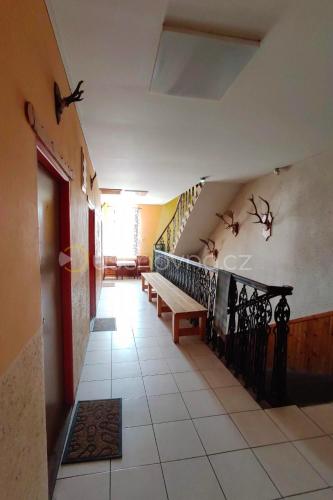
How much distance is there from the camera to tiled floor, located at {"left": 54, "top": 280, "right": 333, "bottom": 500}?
54.6 inches

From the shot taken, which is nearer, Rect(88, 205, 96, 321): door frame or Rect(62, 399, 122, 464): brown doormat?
Rect(62, 399, 122, 464): brown doormat

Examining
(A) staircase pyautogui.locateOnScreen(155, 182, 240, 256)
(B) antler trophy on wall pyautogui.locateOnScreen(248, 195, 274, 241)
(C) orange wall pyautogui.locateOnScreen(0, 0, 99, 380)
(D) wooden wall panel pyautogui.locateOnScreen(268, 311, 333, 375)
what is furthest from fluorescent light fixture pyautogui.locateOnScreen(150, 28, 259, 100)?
(A) staircase pyautogui.locateOnScreen(155, 182, 240, 256)

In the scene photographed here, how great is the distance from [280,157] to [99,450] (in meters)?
3.60

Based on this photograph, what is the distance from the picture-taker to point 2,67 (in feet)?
2.51

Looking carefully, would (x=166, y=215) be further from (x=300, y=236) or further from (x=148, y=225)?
(x=300, y=236)

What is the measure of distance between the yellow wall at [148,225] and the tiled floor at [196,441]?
6.05 m

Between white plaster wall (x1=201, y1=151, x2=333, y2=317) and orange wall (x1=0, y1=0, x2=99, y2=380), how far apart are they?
3.13 m

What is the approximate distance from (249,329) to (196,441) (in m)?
1.01

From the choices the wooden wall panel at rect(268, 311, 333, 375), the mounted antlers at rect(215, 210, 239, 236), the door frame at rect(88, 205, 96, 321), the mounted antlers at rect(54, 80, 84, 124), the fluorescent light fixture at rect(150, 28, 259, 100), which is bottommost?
the wooden wall panel at rect(268, 311, 333, 375)

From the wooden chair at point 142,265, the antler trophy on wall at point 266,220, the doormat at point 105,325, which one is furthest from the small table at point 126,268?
the antler trophy on wall at point 266,220

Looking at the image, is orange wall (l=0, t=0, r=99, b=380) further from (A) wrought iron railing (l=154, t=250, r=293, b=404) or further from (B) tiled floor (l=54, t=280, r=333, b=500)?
(A) wrought iron railing (l=154, t=250, r=293, b=404)

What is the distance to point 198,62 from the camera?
1481mm

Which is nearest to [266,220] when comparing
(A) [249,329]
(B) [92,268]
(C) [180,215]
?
(A) [249,329]

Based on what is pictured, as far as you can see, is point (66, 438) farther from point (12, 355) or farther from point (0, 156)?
point (0, 156)
